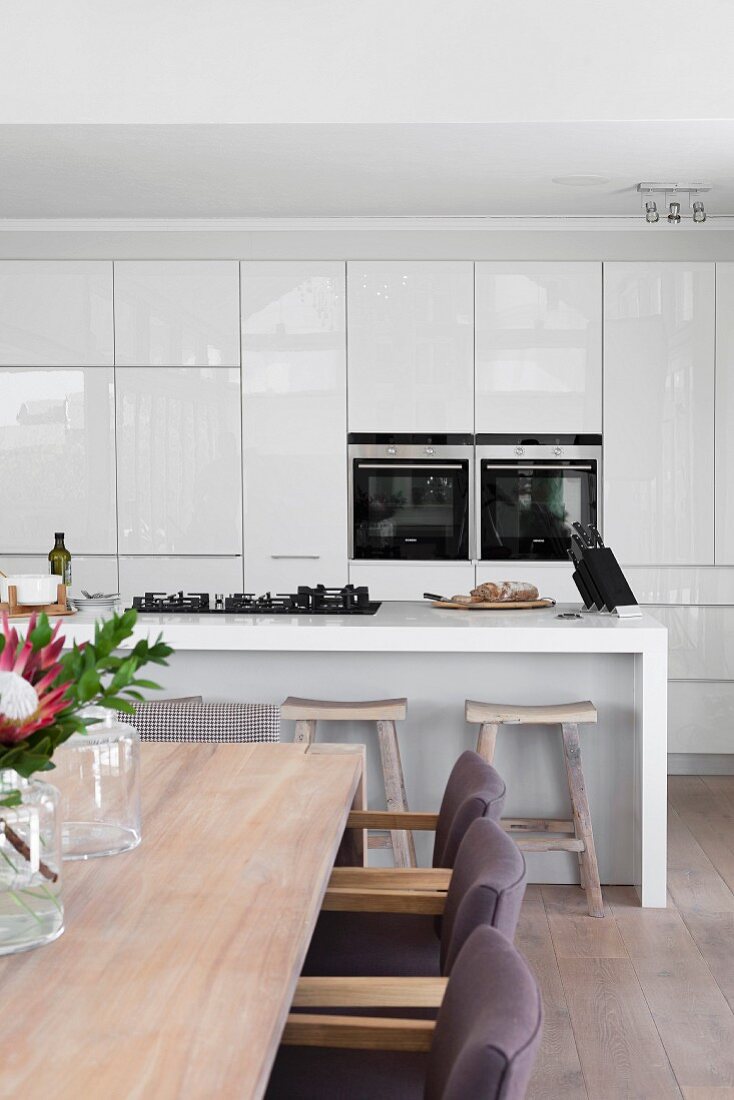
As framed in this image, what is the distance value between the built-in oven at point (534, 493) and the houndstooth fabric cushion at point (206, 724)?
9.64ft

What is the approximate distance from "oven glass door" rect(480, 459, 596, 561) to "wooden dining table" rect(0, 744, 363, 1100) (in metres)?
3.44

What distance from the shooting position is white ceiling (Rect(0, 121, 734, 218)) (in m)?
3.92

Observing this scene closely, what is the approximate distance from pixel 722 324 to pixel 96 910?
15.1 feet

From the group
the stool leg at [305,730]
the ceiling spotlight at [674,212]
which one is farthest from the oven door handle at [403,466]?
the stool leg at [305,730]

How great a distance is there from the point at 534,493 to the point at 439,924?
3.50m

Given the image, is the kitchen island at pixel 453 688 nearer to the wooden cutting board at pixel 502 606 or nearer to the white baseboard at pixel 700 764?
the wooden cutting board at pixel 502 606

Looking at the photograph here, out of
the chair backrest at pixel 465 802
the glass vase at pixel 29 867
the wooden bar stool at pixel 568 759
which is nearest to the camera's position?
the glass vase at pixel 29 867

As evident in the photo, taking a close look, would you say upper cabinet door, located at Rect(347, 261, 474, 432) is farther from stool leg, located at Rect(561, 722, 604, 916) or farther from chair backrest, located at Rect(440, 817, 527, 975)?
chair backrest, located at Rect(440, 817, 527, 975)

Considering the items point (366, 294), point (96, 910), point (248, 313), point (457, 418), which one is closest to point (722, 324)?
point (457, 418)

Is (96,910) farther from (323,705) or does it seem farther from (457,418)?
(457,418)

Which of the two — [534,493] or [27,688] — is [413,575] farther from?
[27,688]

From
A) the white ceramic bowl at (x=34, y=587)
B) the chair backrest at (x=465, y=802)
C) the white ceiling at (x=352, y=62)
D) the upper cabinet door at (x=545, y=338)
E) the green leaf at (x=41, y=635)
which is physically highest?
the white ceiling at (x=352, y=62)

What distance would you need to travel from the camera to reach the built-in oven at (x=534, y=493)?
539cm

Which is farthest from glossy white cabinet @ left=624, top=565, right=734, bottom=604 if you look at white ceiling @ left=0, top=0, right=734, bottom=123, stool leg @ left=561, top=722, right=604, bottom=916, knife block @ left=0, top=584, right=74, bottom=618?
knife block @ left=0, top=584, right=74, bottom=618
